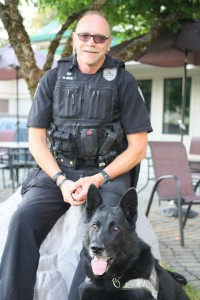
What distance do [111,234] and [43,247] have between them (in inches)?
45.2

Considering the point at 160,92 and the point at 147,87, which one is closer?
the point at 160,92

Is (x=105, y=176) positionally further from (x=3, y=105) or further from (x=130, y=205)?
(x=3, y=105)

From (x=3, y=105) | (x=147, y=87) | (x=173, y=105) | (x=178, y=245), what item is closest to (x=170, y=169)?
(x=178, y=245)

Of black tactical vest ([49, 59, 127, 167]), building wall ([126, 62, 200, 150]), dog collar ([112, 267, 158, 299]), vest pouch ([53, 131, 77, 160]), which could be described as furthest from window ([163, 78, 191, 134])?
dog collar ([112, 267, 158, 299])

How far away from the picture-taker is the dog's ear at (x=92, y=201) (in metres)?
3.04

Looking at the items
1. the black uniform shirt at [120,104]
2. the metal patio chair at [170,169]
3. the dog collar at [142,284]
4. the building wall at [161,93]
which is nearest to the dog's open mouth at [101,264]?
the dog collar at [142,284]

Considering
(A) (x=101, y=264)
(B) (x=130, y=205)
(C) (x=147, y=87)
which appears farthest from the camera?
(C) (x=147, y=87)

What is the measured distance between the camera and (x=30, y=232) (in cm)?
330

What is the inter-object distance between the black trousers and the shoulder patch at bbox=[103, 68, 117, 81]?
0.74 meters

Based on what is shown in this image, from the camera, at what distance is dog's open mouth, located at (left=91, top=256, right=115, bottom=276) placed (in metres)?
2.80

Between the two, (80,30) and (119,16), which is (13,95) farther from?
(80,30)

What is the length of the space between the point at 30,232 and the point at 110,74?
137 centimetres

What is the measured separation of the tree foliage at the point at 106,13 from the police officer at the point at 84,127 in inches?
84.3

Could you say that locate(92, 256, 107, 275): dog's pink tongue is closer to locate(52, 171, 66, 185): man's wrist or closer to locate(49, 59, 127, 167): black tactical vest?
locate(52, 171, 66, 185): man's wrist
